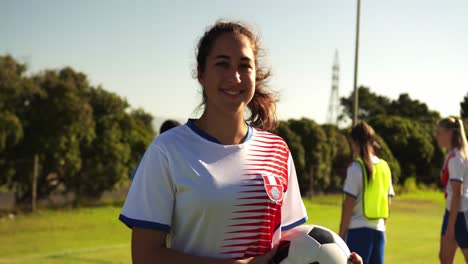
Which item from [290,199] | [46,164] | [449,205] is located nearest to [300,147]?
[46,164]

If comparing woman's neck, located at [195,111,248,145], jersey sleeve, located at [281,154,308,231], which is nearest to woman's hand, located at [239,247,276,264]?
jersey sleeve, located at [281,154,308,231]

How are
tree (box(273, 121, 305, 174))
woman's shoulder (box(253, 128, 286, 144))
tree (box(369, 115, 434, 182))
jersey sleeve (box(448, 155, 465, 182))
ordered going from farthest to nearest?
tree (box(369, 115, 434, 182)) → tree (box(273, 121, 305, 174)) → jersey sleeve (box(448, 155, 465, 182)) → woman's shoulder (box(253, 128, 286, 144))

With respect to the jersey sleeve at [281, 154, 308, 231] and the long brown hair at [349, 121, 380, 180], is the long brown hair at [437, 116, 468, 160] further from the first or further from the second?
the jersey sleeve at [281, 154, 308, 231]

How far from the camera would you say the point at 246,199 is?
8.11ft

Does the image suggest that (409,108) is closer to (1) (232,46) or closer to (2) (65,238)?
(2) (65,238)

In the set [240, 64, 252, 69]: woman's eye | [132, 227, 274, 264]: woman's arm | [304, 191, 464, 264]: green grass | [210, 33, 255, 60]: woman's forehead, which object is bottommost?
[304, 191, 464, 264]: green grass

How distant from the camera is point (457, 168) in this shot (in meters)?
6.80

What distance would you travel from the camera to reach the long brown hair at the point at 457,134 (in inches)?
272

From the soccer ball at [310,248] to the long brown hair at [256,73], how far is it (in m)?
0.58

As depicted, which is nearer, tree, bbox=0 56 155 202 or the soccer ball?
the soccer ball

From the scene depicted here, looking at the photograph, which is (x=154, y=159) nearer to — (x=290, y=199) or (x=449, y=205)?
(x=290, y=199)

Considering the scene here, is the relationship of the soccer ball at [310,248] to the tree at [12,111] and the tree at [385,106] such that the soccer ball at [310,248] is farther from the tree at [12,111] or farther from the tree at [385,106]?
the tree at [385,106]

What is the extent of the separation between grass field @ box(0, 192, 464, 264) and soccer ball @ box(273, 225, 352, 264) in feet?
21.9

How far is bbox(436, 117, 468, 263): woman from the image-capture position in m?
6.81
